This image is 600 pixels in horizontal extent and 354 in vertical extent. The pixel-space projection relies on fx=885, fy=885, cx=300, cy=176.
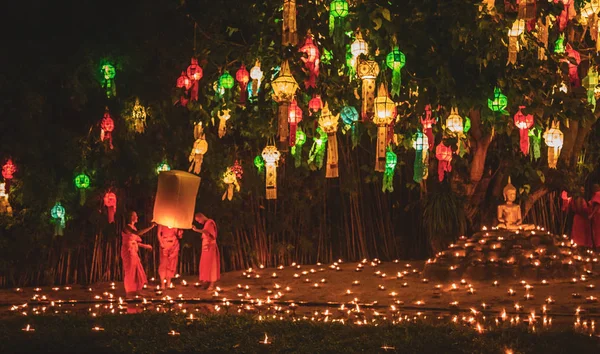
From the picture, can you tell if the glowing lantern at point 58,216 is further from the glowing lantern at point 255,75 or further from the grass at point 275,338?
the grass at point 275,338

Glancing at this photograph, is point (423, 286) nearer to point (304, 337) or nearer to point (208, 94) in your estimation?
point (208, 94)

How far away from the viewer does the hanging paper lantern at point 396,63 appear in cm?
822

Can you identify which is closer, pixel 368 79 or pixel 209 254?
pixel 368 79


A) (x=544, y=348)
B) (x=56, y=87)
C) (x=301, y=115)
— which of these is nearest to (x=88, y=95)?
(x=56, y=87)

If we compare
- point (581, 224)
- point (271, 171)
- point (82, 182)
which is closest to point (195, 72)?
point (271, 171)

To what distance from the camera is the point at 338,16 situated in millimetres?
8266

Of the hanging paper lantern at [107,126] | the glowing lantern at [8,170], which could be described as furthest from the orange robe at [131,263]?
the glowing lantern at [8,170]

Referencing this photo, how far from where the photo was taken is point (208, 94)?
35.7 ft

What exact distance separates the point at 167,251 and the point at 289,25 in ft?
13.7

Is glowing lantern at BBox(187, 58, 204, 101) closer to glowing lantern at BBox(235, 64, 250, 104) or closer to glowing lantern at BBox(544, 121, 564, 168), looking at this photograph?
glowing lantern at BBox(235, 64, 250, 104)

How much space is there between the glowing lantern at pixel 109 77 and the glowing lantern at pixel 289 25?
3084 millimetres

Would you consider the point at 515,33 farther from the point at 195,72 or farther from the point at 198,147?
the point at 198,147

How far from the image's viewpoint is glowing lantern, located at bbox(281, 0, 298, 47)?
325 inches

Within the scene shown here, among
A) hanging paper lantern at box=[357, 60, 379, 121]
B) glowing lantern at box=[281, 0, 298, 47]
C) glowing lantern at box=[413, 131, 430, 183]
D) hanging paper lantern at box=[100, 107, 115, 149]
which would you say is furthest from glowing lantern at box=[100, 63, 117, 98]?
glowing lantern at box=[413, 131, 430, 183]
